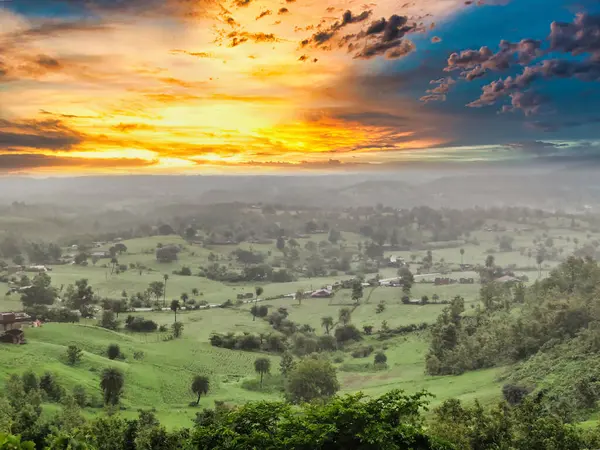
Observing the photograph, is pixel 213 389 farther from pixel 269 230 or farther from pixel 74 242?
pixel 269 230

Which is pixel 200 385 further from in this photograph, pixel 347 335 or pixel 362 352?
pixel 347 335

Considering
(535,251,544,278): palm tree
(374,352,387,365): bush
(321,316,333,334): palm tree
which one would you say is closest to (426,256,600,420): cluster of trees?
(374,352,387,365): bush

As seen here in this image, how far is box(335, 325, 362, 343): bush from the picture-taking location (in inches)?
2223

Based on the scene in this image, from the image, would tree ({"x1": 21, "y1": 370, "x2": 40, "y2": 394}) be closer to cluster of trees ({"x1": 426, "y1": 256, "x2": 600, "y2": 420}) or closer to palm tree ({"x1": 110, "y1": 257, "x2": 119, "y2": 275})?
cluster of trees ({"x1": 426, "y1": 256, "x2": 600, "y2": 420})

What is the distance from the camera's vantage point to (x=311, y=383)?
35438 mm

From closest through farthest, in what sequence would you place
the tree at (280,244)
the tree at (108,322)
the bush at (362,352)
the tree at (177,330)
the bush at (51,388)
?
the bush at (51,388) < the bush at (362,352) < the tree at (177,330) < the tree at (108,322) < the tree at (280,244)

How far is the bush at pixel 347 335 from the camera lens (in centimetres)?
5647

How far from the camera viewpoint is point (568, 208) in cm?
18100

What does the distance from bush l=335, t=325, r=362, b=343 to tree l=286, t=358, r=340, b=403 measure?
65.0 feet

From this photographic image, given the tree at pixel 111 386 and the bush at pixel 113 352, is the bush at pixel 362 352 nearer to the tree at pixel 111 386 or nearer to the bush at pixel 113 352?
the bush at pixel 113 352

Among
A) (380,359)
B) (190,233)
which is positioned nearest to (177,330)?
(380,359)

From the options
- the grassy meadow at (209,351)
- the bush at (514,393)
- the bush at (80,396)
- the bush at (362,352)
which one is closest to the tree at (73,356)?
the grassy meadow at (209,351)

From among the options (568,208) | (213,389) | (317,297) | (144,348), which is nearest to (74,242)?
(317,297)

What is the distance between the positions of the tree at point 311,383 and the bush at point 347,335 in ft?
65.0
